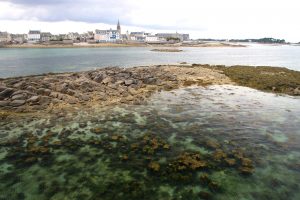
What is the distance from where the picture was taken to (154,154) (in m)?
17.0

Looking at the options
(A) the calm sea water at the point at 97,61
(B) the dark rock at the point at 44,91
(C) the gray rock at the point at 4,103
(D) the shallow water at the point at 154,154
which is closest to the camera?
(D) the shallow water at the point at 154,154

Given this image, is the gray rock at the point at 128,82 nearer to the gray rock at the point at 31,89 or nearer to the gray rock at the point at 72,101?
the gray rock at the point at 72,101

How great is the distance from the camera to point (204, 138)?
1972cm

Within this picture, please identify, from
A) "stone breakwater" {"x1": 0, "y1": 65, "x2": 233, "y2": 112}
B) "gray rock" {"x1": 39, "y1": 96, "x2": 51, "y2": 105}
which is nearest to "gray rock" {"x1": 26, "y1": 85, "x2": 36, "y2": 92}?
"stone breakwater" {"x1": 0, "y1": 65, "x2": 233, "y2": 112}

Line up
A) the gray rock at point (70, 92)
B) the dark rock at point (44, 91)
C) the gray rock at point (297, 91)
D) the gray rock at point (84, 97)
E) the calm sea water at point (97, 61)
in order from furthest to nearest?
the calm sea water at point (97, 61) < the gray rock at point (297, 91) < the gray rock at point (70, 92) < the dark rock at point (44, 91) < the gray rock at point (84, 97)

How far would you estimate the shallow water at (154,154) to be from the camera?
43.5 ft

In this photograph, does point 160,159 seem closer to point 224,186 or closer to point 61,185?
Result: point 224,186

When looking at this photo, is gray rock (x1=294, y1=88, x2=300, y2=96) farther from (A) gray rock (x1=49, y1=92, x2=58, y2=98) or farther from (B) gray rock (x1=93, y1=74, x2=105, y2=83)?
(A) gray rock (x1=49, y1=92, x2=58, y2=98)

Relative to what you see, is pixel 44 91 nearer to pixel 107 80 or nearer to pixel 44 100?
pixel 44 100

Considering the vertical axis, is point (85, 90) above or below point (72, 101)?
above

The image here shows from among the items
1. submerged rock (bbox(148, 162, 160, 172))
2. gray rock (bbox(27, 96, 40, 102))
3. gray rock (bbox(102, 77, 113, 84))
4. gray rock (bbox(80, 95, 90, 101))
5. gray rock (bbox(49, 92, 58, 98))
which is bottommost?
submerged rock (bbox(148, 162, 160, 172))

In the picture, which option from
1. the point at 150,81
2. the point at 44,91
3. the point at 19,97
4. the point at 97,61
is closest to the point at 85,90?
the point at 44,91

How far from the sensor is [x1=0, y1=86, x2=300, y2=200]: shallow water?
43.5ft

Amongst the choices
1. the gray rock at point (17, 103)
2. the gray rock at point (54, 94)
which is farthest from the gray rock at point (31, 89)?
the gray rock at point (17, 103)
